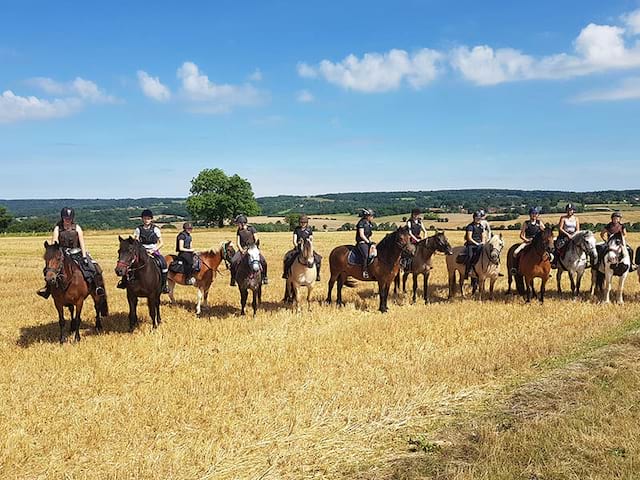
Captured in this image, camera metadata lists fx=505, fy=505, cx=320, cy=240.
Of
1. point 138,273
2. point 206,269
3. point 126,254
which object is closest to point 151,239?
point 138,273

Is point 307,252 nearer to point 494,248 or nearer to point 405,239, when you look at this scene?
point 405,239

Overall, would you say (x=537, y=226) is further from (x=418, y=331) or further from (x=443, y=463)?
(x=443, y=463)

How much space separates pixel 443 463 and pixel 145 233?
874cm

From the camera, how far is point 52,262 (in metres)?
9.32

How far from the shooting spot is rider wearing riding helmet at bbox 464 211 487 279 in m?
14.6

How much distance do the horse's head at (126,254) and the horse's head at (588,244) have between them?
463 inches

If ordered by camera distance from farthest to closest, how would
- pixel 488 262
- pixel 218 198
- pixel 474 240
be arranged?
1. pixel 218 198
2. pixel 474 240
3. pixel 488 262

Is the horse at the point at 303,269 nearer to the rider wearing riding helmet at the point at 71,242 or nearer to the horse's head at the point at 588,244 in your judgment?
the rider wearing riding helmet at the point at 71,242

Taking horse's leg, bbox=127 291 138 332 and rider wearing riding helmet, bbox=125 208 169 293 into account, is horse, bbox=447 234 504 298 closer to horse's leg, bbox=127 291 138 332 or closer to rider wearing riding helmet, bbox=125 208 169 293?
rider wearing riding helmet, bbox=125 208 169 293

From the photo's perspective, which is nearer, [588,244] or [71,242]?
[71,242]

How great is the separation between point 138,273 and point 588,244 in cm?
1178

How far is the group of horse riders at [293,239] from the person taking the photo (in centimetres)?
1026

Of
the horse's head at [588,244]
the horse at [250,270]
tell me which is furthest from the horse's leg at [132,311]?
the horse's head at [588,244]

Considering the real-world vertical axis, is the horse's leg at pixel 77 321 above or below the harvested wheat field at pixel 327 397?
above
